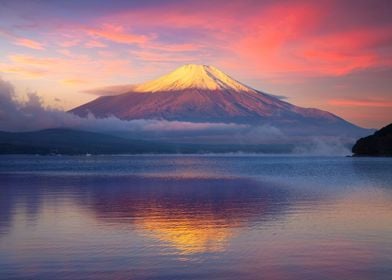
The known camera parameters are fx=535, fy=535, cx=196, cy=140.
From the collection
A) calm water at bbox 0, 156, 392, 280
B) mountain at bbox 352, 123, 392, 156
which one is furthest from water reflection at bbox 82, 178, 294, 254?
mountain at bbox 352, 123, 392, 156

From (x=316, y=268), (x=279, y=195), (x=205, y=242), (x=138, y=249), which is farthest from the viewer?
(x=279, y=195)

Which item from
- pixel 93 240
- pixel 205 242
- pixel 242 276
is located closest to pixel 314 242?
pixel 205 242

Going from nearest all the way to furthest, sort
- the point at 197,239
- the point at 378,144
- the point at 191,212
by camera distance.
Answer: the point at 197,239
the point at 191,212
the point at 378,144

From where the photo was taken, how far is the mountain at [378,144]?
152 metres

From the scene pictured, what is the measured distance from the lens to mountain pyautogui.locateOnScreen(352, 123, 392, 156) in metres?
152

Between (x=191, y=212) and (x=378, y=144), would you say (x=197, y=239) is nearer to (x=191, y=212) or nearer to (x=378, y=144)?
(x=191, y=212)

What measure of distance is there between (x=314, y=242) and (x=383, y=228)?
392 cm

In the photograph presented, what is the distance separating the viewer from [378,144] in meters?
156

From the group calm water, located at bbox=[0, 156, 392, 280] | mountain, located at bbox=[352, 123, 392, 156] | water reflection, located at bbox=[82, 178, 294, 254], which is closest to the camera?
calm water, located at bbox=[0, 156, 392, 280]

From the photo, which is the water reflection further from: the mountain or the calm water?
the mountain

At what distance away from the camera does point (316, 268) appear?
43.3 ft

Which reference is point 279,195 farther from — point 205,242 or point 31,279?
point 31,279

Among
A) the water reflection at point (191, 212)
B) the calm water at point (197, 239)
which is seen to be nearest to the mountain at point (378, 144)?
the water reflection at point (191, 212)

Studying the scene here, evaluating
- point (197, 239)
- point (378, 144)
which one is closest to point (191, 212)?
point (197, 239)
